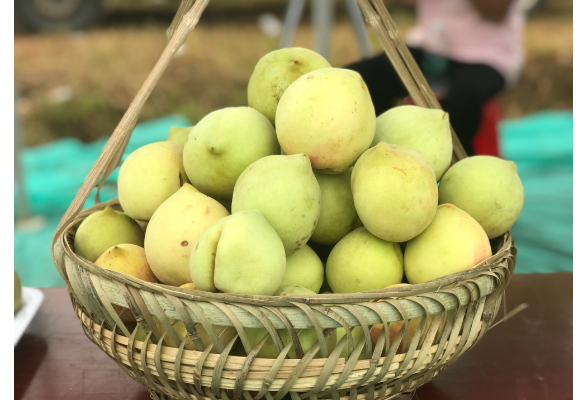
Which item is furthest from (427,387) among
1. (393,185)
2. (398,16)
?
(398,16)

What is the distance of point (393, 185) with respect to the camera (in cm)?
58

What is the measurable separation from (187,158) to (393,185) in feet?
0.87

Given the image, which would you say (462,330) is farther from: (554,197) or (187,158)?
(554,197)

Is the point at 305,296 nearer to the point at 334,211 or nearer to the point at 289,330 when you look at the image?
the point at 289,330

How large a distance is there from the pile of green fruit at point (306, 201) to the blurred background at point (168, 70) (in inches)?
99.0

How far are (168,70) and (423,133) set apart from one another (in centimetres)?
405

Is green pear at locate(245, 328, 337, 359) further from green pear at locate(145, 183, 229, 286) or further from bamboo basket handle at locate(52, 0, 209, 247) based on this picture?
bamboo basket handle at locate(52, 0, 209, 247)

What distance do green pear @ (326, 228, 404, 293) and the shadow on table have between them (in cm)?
39

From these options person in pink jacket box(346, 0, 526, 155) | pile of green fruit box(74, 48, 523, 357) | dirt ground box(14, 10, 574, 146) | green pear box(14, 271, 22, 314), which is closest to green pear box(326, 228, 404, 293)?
pile of green fruit box(74, 48, 523, 357)

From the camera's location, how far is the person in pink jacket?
4.88ft

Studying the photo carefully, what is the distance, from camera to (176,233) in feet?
1.94

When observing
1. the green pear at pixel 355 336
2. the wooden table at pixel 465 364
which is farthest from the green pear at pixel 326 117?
the wooden table at pixel 465 364

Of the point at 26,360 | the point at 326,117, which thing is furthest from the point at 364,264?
the point at 26,360
